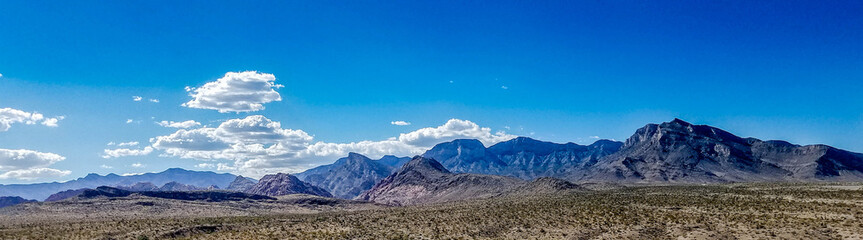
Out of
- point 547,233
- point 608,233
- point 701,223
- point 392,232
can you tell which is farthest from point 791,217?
point 392,232

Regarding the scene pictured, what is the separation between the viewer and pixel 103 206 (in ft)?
349

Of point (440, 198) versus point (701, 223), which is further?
point (440, 198)

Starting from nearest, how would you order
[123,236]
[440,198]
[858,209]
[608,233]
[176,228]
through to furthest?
[608,233] → [858,209] → [123,236] → [176,228] → [440,198]

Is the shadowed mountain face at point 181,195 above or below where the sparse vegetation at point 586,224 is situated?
above

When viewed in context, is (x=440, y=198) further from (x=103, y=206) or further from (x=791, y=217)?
(x=791, y=217)

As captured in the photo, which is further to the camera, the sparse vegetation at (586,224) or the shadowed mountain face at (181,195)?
the shadowed mountain face at (181,195)

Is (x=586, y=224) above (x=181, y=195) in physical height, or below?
below

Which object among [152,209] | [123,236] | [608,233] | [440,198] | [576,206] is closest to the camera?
[608,233]

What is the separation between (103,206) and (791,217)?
117024 millimetres

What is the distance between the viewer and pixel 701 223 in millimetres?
42156

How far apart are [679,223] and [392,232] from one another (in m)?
24.5

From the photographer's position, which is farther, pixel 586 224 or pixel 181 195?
pixel 181 195

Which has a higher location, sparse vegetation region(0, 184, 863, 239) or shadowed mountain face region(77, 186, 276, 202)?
shadowed mountain face region(77, 186, 276, 202)

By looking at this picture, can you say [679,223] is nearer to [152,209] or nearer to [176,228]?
[176,228]
